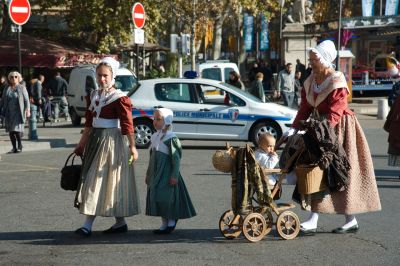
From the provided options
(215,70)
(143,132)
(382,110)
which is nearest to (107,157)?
(143,132)

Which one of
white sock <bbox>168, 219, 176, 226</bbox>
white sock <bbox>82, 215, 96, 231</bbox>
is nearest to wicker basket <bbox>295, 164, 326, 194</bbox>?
white sock <bbox>168, 219, 176, 226</bbox>

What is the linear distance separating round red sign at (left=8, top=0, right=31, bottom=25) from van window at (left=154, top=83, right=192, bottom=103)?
3.51 meters

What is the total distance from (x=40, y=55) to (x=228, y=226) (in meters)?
23.0

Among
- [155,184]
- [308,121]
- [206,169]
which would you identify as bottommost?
[206,169]

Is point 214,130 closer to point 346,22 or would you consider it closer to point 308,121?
point 308,121

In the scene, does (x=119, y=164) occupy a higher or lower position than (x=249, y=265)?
higher

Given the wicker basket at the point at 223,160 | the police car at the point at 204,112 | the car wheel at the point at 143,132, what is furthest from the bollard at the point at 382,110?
the wicker basket at the point at 223,160

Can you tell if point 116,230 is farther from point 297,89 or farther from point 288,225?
point 297,89

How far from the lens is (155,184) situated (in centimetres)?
845

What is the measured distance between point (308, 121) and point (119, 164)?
6.17 feet

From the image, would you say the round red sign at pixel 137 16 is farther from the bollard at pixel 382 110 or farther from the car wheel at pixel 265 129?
the bollard at pixel 382 110

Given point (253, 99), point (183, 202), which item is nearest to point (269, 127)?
point (253, 99)

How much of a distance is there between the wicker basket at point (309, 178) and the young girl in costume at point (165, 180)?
47.2 inches

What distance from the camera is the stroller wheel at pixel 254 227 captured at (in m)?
7.99
